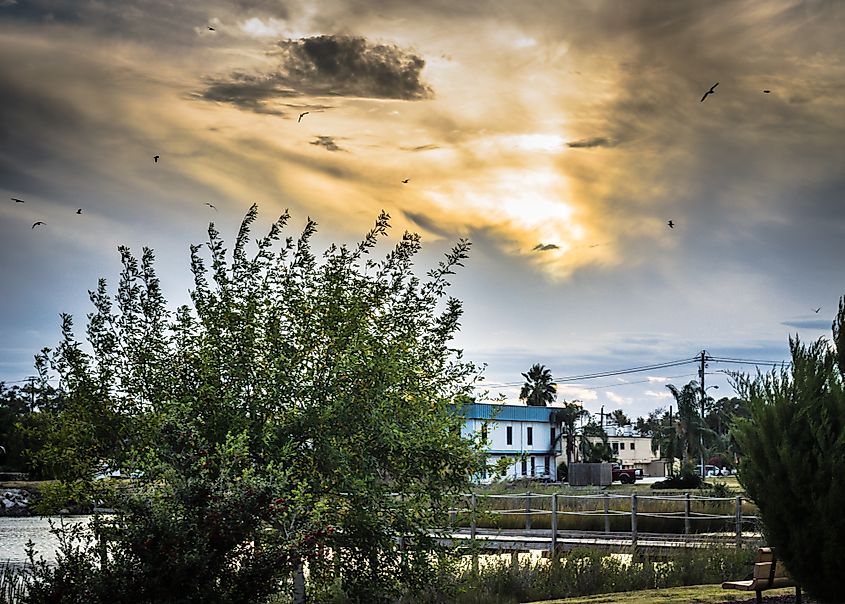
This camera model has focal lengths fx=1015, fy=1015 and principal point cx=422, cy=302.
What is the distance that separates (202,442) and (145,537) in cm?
190

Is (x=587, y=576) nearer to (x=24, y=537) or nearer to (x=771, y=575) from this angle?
(x=771, y=575)

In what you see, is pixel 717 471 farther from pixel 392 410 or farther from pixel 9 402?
pixel 392 410

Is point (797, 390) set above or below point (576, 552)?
above

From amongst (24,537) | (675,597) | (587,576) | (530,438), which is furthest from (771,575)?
(530,438)

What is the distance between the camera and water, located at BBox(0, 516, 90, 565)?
32469 millimetres

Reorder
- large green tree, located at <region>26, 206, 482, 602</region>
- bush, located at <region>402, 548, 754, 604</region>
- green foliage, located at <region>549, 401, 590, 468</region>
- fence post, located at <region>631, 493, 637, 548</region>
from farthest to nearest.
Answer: green foliage, located at <region>549, 401, 590, 468</region>
fence post, located at <region>631, 493, 637, 548</region>
bush, located at <region>402, 548, 754, 604</region>
large green tree, located at <region>26, 206, 482, 602</region>

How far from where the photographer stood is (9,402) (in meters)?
99.9

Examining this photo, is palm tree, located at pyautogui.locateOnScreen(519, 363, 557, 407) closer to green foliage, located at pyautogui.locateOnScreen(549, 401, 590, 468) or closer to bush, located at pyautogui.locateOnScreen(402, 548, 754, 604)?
green foliage, located at pyautogui.locateOnScreen(549, 401, 590, 468)

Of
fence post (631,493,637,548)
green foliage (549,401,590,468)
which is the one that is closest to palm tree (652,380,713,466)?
green foliage (549,401,590,468)

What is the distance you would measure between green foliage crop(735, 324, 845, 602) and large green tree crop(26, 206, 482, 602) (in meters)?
4.10

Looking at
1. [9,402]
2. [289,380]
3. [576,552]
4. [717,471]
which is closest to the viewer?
[289,380]

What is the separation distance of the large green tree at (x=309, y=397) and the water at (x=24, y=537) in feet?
48.5

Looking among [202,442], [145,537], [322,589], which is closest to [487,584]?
[322,589]

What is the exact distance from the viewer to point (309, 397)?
1252 centimetres
